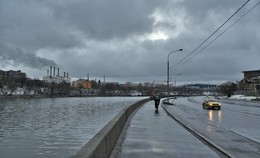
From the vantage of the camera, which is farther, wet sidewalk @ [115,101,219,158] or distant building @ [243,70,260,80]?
distant building @ [243,70,260,80]


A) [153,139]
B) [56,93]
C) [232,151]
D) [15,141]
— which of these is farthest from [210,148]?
[56,93]

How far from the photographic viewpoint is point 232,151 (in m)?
11.0

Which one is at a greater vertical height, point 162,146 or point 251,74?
point 251,74

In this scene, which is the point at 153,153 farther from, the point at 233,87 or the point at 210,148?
the point at 233,87

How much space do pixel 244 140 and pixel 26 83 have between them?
17196 cm

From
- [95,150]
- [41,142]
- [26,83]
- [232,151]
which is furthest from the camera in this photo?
[26,83]

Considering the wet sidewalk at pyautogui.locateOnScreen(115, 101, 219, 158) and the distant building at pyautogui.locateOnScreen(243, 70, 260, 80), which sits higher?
the distant building at pyautogui.locateOnScreen(243, 70, 260, 80)

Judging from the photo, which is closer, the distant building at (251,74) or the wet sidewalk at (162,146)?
the wet sidewalk at (162,146)

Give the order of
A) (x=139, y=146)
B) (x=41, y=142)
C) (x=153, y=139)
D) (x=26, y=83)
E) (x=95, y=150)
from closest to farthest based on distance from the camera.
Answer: (x=95, y=150) < (x=139, y=146) < (x=153, y=139) < (x=41, y=142) < (x=26, y=83)

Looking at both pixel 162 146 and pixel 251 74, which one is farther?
pixel 251 74

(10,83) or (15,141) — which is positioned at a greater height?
(10,83)

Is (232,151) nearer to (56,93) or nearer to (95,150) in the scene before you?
(95,150)

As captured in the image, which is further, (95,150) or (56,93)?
(56,93)

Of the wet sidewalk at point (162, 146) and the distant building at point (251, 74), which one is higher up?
the distant building at point (251, 74)
